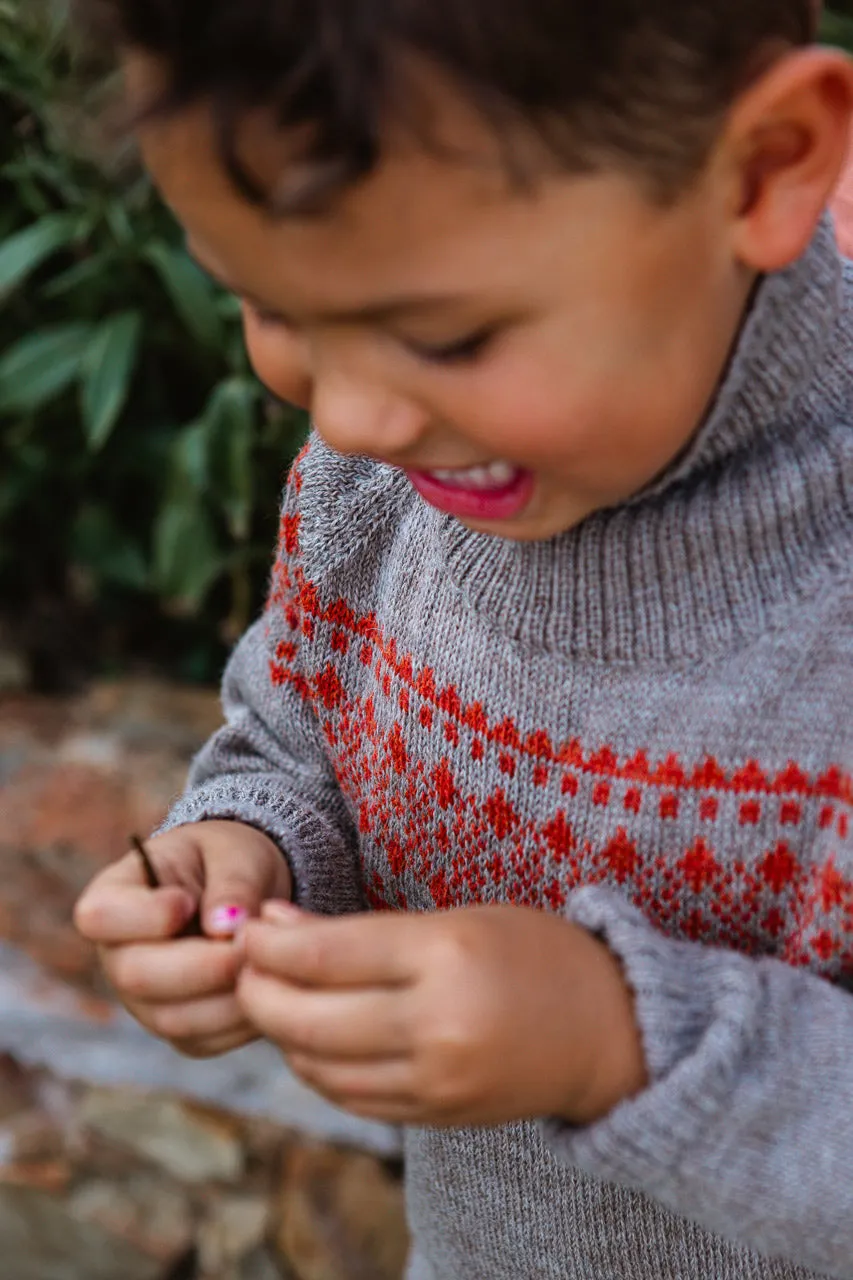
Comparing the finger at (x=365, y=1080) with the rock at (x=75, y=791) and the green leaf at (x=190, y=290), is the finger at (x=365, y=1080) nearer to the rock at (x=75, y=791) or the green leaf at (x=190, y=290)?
the rock at (x=75, y=791)

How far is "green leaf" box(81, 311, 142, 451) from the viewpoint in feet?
5.46

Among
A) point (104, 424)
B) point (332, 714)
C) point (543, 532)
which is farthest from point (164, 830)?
point (104, 424)

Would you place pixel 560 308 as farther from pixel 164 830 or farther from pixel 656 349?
pixel 164 830

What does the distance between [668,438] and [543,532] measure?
0.08m

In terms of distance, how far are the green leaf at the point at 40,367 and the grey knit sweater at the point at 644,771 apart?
950 millimetres

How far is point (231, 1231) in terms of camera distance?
1.55m

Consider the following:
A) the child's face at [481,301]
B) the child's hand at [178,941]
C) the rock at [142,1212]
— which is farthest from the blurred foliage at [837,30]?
the rock at [142,1212]

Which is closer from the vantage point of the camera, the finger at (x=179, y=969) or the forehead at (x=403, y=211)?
the forehead at (x=403, y=211)

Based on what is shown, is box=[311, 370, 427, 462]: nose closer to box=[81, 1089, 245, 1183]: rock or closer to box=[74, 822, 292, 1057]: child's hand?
box=[74, 822, 292, 1057]: child's hand

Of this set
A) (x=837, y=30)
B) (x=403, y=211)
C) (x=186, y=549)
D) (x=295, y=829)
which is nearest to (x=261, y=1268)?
(x=186, y=549)

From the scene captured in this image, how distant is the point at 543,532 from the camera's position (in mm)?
627

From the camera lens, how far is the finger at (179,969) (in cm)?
62

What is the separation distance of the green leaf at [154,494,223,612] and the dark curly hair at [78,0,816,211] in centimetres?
123

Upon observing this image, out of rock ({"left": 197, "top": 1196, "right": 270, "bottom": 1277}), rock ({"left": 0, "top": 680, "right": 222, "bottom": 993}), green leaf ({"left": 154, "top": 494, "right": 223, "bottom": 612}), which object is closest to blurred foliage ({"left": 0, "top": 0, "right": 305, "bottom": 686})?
green leaf ({"left": 154, "top": 494, "right": 223, "bottom": 612})
